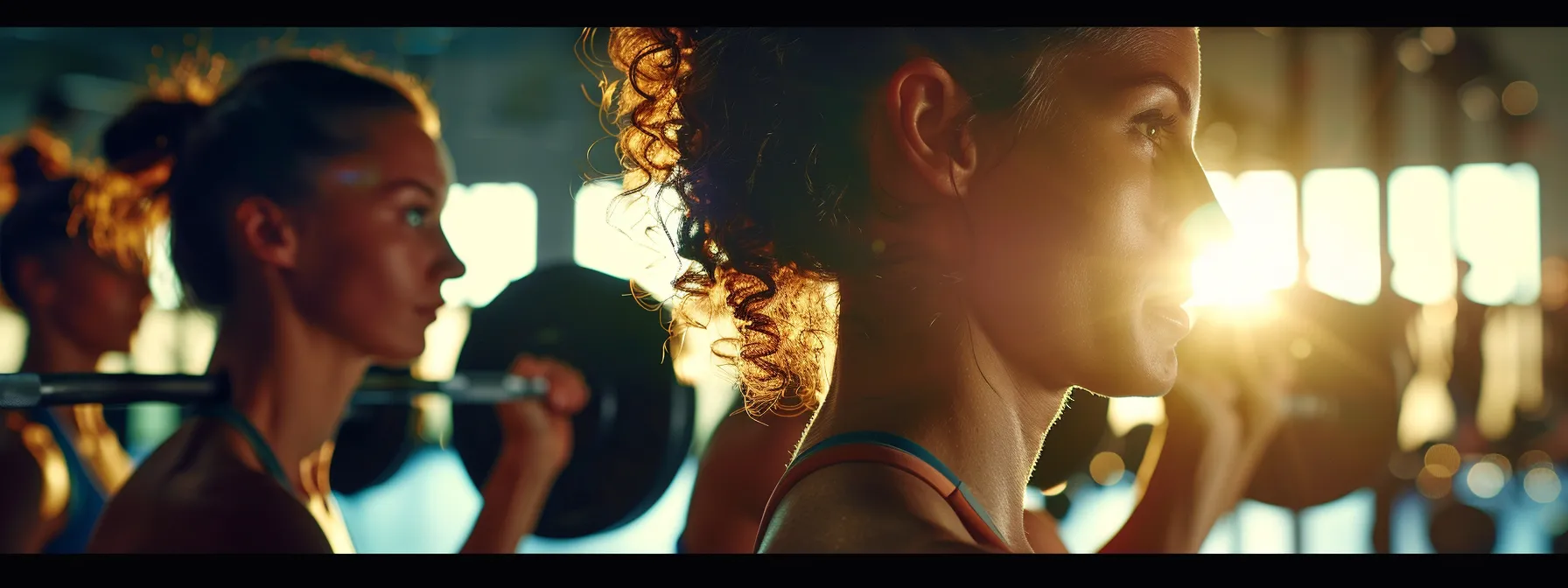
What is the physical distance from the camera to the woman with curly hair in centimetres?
67

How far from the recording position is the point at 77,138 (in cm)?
932

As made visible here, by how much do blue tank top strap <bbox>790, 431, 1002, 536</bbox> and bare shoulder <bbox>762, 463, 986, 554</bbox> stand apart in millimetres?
21

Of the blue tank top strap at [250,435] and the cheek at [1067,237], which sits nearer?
the cheek at [1067,237]

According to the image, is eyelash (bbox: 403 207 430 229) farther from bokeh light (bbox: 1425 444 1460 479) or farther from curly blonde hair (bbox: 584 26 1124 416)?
bokeh light (bbox: 1425 444 1460 479)

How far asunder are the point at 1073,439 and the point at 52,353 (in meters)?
2.46

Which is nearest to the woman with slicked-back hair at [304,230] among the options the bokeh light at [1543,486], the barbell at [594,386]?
the barbell at [594,386]

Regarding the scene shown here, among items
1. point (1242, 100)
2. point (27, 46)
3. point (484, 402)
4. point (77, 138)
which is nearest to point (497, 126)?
point (27, 46)

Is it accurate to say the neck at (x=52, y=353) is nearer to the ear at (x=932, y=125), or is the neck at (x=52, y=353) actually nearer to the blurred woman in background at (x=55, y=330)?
the blurred woman in background at (x=55, y=330)

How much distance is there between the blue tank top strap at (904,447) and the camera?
0.62 metres

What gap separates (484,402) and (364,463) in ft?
2.78

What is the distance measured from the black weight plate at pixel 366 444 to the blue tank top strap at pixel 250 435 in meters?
1.24

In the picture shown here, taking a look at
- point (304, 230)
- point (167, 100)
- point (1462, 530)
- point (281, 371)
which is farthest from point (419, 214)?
point (1462, 530)

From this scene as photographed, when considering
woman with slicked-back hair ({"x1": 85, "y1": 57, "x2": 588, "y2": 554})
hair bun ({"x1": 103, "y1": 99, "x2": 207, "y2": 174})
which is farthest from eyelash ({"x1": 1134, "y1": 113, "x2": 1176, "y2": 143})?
hair bun ({"x1": 103, "y1": 99, "x2": 207, "y2": 174})

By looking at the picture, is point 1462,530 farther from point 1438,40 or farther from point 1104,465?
point 1438,40
